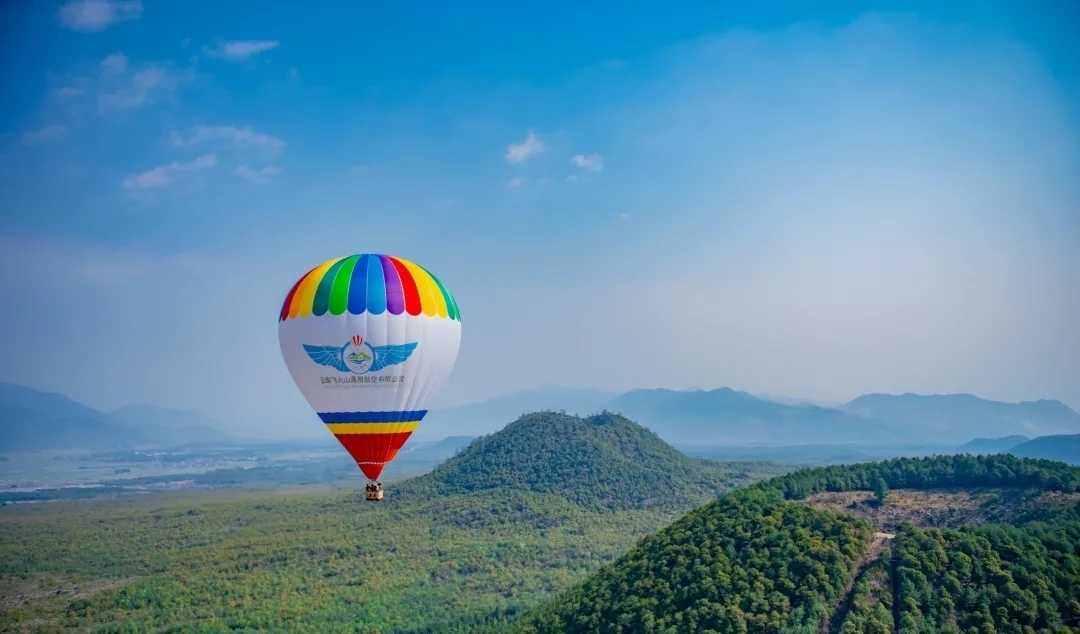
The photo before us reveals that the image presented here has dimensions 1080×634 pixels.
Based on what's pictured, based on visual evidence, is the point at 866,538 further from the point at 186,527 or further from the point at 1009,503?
the point at 186,527

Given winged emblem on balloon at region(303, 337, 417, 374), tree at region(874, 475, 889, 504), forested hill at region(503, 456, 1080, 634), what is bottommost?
forested hill at region(503, 456, 1080, 634)

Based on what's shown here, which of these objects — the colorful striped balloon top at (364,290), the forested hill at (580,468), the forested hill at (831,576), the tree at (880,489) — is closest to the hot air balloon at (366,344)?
the colorful striped balloon top at (364,290)

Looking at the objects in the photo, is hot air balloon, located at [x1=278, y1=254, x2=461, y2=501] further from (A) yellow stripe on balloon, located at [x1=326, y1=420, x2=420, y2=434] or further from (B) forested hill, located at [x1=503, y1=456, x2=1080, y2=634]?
(B) forested hill, located at [x1=503, y1=456, x2=1080, y2=634]

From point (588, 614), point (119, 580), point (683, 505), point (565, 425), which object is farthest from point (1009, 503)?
point (119, 580)

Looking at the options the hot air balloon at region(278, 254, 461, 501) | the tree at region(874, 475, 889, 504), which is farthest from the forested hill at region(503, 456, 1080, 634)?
the hot air balloon at region(278, 254, 461, 501)

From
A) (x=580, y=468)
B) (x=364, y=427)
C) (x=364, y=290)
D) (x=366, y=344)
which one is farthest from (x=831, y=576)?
(x=580, y=468)
